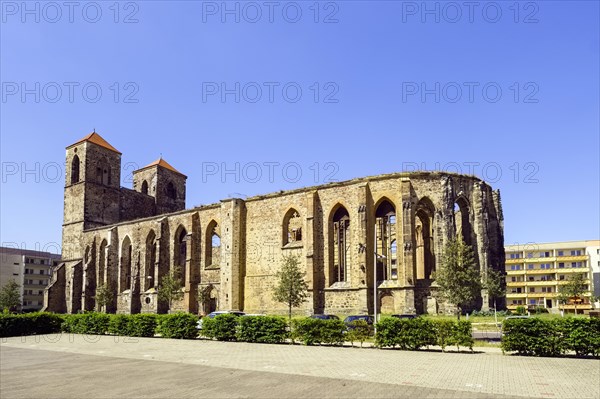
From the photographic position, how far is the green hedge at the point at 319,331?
22.9 m

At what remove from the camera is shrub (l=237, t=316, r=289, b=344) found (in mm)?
24359

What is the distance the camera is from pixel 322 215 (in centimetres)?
4047


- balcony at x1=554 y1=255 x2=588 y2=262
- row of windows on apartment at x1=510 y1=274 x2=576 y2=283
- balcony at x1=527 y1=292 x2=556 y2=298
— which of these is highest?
balcony at x1=554 y1=255 x2=588 y2=262

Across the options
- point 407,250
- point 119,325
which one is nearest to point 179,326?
point 119,325

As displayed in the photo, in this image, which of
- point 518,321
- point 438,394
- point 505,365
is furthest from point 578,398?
point 518,321

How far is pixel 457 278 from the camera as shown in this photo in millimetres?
29453

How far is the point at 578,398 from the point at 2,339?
3180cm

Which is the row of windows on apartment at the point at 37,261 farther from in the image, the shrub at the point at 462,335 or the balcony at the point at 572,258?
the balcony at the point at 572,258

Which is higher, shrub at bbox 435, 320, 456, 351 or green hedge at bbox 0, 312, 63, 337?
shrub at bbox 435, 320, 456, 351

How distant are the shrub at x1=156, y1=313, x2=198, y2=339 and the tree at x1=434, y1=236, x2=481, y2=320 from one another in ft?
51.9

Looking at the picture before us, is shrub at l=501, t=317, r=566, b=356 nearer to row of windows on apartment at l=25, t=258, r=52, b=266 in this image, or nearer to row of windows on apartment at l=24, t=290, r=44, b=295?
row of windows on apartment at l=24, t=290, r=44, b=295

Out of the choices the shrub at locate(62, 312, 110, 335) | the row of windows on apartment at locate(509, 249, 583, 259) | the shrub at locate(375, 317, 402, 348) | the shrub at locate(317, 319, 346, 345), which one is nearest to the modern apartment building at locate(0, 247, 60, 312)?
the shrub at locate(62, 312, 110, 335)

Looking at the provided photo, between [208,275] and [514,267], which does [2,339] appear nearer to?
[208,275]

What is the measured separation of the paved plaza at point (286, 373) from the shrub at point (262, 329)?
235 centimetres
